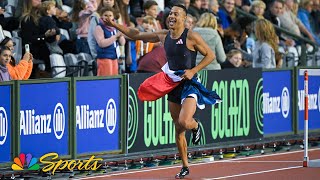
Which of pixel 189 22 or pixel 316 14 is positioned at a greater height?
pixel 316 14

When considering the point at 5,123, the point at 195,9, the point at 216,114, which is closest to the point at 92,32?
the point at 216,114

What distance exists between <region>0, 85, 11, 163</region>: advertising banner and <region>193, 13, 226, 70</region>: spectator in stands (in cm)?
507

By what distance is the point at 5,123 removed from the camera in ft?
52.7

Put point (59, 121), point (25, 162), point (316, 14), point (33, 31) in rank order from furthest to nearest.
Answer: point (316, 14), point (33, 31), point (59, 121), point (25, 162)

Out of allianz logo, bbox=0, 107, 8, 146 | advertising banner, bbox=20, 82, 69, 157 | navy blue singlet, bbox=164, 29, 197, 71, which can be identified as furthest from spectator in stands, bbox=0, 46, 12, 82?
navy blue singlet, bbox=164, 29, 197, 71

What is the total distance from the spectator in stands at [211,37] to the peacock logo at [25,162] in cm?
490

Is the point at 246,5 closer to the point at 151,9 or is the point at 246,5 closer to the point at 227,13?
the point at 227,13

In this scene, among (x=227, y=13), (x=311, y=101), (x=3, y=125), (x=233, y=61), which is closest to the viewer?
(x=3, y=125)

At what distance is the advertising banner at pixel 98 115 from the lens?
1748cm

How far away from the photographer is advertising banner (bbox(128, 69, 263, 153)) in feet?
61.0

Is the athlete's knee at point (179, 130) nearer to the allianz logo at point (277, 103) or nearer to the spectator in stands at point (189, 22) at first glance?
the spectator in stands at point (189, 22)

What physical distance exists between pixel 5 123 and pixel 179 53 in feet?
8.47

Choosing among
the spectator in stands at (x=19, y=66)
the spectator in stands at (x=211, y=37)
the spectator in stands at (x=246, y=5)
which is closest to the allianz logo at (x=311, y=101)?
the spectator in stands at (x=211, y=37)

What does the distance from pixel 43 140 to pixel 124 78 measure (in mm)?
Result: 2123
